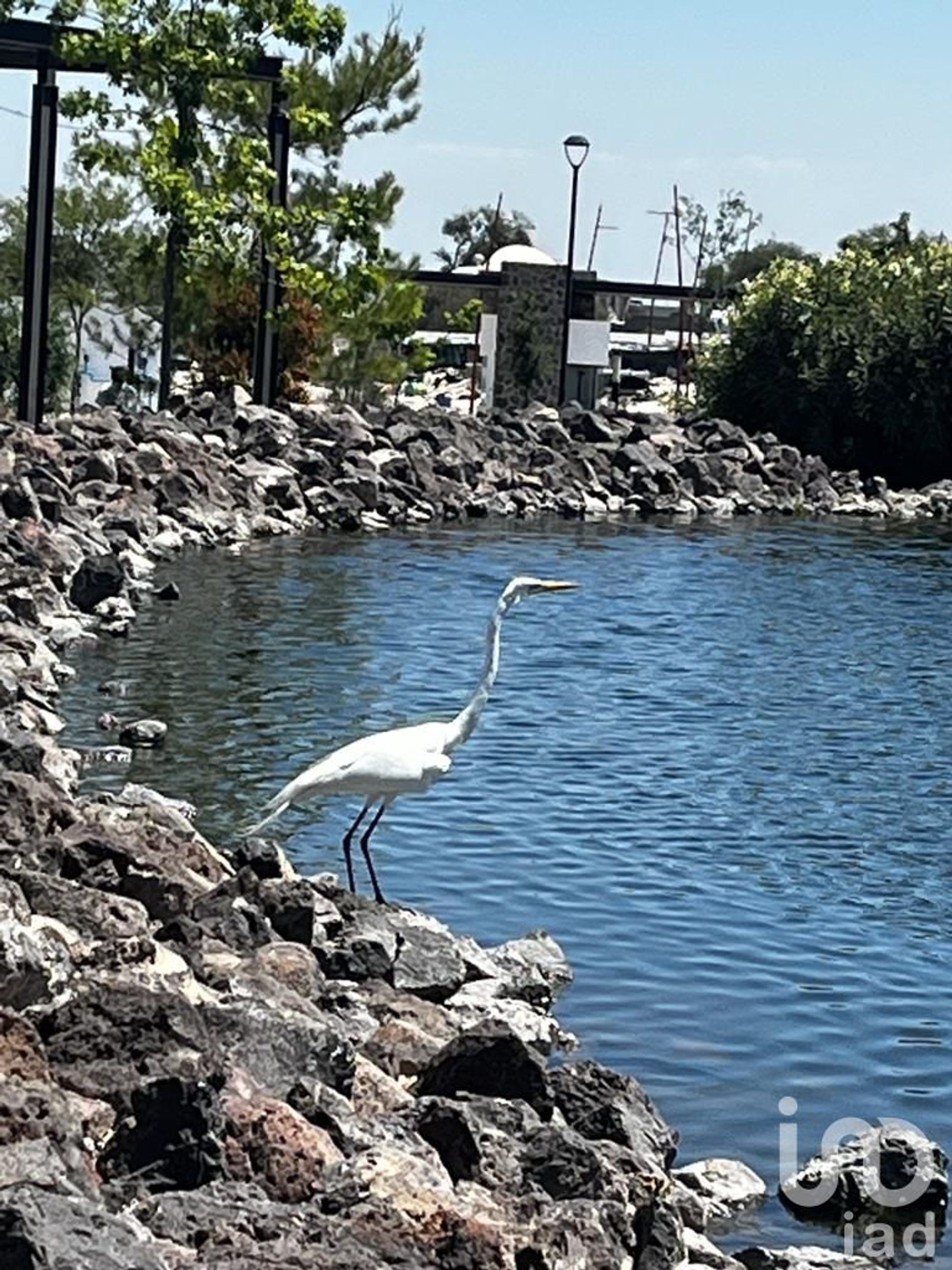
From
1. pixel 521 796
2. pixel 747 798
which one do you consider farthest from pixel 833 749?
pixel 521 796

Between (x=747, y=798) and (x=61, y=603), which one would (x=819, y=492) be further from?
(x=747, y=798)

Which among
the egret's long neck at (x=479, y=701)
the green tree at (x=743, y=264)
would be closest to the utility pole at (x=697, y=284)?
the green tree at (x=743, y=264)

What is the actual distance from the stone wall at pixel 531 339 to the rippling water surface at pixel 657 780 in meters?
26.9

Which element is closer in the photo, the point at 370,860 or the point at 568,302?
the point at 370,860

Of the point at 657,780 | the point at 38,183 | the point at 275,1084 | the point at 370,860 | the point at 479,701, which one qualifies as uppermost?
the point at 38,183

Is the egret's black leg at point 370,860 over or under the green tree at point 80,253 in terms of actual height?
under

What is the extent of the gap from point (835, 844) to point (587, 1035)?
4939 mm

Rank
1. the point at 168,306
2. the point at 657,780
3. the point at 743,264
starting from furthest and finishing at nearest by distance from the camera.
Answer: the point at 743,264, the point at 168,306, the point at 657,780

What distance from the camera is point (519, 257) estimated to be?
61.5m

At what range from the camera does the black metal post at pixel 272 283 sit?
41.3 meters

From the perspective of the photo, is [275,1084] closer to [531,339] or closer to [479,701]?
[479,701]

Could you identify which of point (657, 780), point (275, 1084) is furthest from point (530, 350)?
point (275, 1084)

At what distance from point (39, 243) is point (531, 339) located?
80.2 feet

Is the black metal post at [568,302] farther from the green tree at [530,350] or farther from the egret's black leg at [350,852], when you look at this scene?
the egret's black leg at [350,852]
